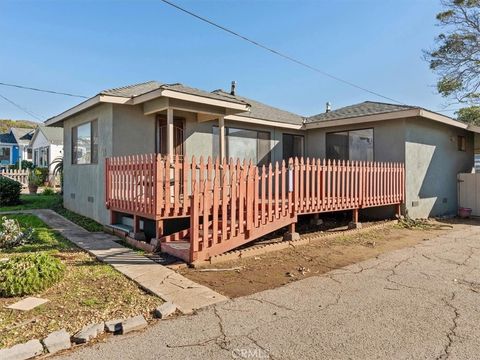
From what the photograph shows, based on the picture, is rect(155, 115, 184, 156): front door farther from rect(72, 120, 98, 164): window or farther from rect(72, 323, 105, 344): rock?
rect(72, 323, 105, 344): rock

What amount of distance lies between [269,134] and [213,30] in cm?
388

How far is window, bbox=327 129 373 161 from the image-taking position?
11.4 meters

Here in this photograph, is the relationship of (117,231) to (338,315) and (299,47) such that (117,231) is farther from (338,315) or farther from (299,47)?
(299,47)

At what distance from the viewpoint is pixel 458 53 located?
1795cm

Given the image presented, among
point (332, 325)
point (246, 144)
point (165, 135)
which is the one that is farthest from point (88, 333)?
point (246, 144)

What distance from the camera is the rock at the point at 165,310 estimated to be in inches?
139

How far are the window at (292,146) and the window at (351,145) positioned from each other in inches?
44.3

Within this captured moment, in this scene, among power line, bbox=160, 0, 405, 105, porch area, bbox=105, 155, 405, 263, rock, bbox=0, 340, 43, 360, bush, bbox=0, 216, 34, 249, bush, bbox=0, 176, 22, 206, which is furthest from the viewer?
bush, bbox=0, 176, 22, 206

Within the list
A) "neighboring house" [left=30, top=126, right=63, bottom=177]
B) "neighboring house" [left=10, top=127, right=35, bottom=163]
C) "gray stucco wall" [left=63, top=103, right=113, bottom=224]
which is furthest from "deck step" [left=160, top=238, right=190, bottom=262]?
"neighboring house" [left=10, top=127, right=35, bottom=163]

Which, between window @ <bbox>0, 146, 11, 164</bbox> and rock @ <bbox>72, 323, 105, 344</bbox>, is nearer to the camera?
rock @ <bbox>72, 323, 105, 344</bbox>

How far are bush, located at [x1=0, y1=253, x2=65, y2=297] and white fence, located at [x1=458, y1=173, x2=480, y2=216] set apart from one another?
13.3 metres

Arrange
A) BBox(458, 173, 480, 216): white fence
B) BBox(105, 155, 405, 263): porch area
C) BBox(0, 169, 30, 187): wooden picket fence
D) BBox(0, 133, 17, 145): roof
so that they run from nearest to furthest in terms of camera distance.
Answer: BBox(105, 155, 405, 263): porch area
BBox(458, 173, 480, 216): white fence
BBox(0, 169, 30, 187): wooden picket fence
BBox(0, 133, 17, 145): roof

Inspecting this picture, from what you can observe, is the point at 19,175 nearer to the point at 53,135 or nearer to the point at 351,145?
the point at 53,135

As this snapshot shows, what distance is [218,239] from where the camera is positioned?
5742 mm
